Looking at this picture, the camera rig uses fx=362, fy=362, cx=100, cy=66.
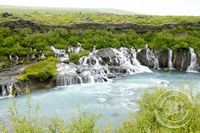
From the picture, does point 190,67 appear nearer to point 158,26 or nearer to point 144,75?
point 144,75

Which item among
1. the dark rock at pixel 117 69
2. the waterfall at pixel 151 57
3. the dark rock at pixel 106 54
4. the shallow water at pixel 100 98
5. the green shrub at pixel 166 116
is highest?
the green shrub at pixel 166 116

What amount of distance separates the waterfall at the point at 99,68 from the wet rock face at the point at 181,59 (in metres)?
4.84

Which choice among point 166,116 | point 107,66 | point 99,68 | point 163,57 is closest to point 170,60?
point 163,57

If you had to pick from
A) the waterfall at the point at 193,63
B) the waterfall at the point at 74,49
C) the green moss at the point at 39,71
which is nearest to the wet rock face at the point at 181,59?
the waterfall at the point at 193,63

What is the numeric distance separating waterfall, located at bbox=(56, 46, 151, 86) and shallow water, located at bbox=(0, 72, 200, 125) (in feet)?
4.35

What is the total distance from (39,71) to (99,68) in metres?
9.19

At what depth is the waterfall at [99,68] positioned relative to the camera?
155 feet

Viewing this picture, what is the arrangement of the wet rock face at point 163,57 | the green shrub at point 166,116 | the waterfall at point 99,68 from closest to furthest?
the green shrub at point 166,116 < the waterfall at point 99,68 < the wet rock face at point 163,57

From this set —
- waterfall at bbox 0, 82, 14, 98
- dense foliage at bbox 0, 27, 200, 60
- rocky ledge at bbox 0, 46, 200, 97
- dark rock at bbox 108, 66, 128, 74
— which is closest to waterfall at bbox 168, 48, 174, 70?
rocky ledge at bbox 0, 46, 200, 97

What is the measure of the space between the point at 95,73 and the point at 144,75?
766 centimetres

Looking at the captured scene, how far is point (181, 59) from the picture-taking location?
58062 millimetres

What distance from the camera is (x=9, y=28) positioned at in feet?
215

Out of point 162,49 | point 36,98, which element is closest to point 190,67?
point 162,49

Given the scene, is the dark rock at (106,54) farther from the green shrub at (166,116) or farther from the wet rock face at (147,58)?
the green shrub at (166,116)
